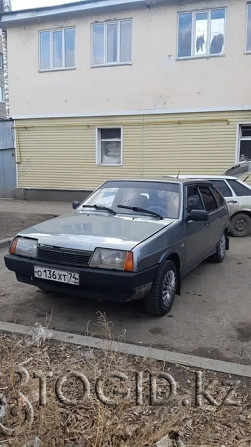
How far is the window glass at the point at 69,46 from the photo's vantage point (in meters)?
14.6

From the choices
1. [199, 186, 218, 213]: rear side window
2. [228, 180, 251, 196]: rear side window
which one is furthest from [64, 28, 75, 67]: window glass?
Answer: [199, 186, 218, 213]: rear side window

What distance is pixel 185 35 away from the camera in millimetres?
13266

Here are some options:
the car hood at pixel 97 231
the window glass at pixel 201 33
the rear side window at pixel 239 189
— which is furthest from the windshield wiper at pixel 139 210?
the window glass at pixel 201 33

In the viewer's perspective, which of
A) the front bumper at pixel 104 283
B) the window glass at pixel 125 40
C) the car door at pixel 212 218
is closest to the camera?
the front bumper at pixel 104 283

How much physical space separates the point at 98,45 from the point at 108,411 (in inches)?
560

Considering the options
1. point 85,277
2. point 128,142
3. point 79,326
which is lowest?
point 79,326

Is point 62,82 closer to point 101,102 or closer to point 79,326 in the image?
point 101,102

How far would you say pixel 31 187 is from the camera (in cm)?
1625

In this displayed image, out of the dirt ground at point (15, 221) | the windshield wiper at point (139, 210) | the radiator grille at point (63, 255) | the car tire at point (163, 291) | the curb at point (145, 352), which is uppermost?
the windshield wiper at point (139, 210)

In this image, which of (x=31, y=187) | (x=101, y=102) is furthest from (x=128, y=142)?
(x=31, y=187)

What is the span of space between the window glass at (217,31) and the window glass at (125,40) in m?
2.90

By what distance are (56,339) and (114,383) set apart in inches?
38.4

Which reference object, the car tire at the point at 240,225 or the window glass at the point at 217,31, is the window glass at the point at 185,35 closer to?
the window glass at the point at 217,31

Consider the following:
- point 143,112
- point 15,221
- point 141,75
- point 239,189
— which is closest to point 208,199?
point 239,189
